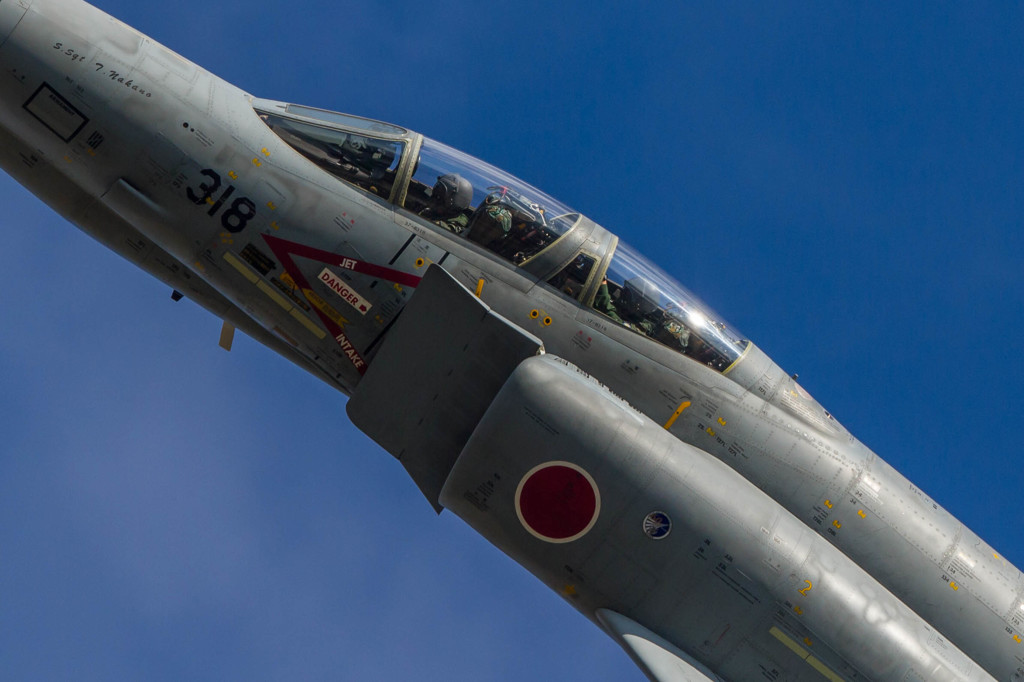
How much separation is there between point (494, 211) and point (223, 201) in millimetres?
3962

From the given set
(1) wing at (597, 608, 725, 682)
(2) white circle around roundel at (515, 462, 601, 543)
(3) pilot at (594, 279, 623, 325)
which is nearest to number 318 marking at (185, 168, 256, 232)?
(3) pilot at (594, 279, 623, 325)

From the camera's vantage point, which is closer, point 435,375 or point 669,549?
point 669,549

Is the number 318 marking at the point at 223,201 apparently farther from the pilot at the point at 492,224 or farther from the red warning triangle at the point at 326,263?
the pilot at the point at 492,224

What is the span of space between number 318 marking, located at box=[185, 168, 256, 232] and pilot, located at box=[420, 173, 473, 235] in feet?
8.35

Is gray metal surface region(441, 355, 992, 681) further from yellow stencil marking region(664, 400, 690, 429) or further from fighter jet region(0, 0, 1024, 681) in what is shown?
yellow stencil marking region(664, 400, 690, 429)

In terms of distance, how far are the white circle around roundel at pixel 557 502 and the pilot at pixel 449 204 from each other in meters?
3.92

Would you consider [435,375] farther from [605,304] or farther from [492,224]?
[605,304]

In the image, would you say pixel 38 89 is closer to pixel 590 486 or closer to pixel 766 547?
pixel 590 486

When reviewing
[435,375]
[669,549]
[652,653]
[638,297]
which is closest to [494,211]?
[638,297]

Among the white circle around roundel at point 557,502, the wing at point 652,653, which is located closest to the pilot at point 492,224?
the white circle around roundel at point 557,502

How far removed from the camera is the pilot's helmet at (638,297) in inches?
692

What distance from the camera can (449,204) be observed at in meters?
17.0

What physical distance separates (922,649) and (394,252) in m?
9.45

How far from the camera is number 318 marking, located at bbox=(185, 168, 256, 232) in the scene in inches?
640
